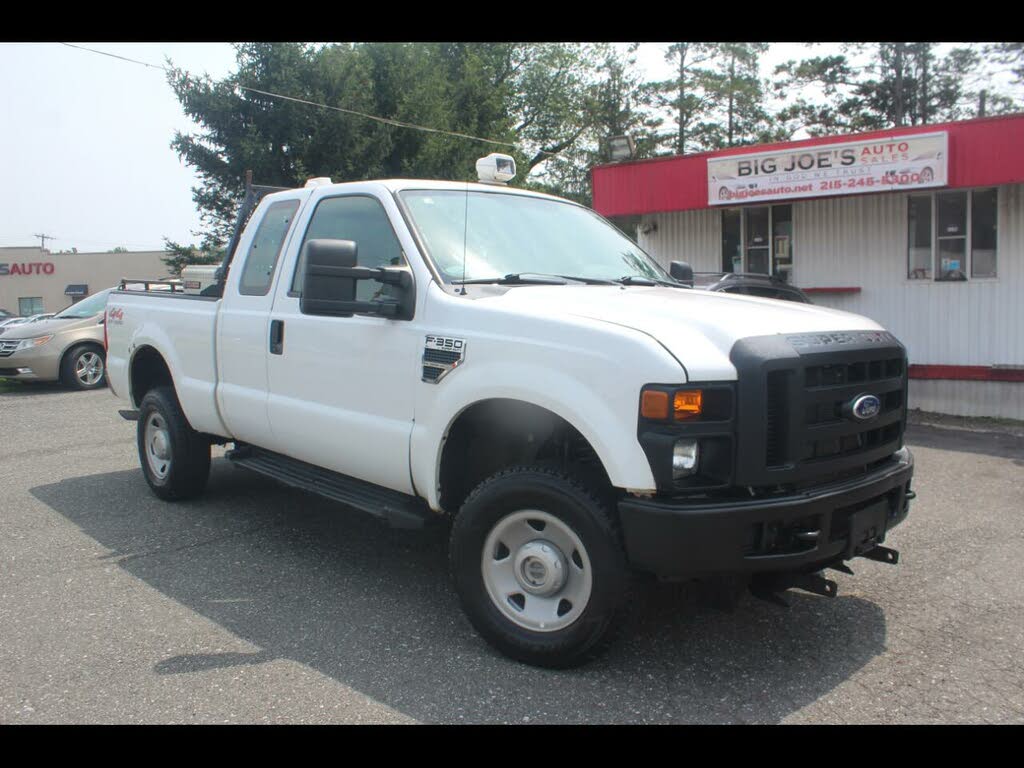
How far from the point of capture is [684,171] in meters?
12.7

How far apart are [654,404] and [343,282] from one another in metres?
1.65

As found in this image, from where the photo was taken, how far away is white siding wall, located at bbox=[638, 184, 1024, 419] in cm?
1078

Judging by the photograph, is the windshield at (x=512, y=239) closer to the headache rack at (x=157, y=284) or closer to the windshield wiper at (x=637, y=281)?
the windshield wiper at (x=637, y=281)

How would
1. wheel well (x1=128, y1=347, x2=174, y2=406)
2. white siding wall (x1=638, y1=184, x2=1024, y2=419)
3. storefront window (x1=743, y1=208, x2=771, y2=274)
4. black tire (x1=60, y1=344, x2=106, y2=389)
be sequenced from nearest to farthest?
wheel well (x1=128, y1=347, x2=174, y2=406) < white siding wall (x1=638, y1=184, x2=1024, y2=419) < storefront window (x1=743, y1=208, x2=771, y2=274) < black tire (x1=60, y1=344, x2=106, y2=389)

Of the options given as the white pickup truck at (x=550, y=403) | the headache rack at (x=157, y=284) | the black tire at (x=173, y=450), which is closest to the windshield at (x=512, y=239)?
the white pickup truck at (x=550, y=403)

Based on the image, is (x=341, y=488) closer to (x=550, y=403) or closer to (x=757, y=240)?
(x=550, y=403)

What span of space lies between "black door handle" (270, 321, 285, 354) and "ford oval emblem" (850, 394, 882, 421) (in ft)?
9.83

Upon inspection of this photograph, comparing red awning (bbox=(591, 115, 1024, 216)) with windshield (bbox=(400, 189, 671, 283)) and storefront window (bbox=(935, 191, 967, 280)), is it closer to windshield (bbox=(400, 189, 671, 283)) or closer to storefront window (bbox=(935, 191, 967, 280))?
storefront window (bbox=(935, 191, 967, 280))

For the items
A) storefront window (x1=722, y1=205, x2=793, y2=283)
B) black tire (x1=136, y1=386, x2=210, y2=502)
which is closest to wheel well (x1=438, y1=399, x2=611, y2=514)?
black tire (x1=136, y1=386, x2=210, y2=502)

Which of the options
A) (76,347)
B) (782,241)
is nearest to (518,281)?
(782,241)

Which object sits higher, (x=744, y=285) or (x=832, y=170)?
(x=832, y=170)

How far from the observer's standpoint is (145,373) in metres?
6.81

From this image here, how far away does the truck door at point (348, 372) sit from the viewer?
14.0 ft
